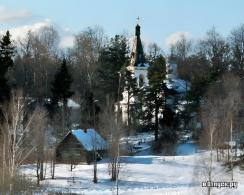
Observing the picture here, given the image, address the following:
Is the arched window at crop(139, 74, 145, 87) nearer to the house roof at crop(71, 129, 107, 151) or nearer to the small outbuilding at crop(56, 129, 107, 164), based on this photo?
the house roof at crop(71, 129, 107, 151)

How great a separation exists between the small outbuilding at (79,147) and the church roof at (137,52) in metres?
20.1

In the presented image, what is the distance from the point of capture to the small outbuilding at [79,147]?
48.2 m

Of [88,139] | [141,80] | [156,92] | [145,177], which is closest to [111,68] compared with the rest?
[141,80]

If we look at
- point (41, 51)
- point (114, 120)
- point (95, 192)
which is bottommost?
point (95, 192)

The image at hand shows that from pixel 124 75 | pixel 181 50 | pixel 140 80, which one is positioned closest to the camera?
pixel 124 75

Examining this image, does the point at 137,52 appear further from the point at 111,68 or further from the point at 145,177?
the point at 145,177

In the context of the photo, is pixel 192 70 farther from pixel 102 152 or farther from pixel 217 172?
pixel 217 172

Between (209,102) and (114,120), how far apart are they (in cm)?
977

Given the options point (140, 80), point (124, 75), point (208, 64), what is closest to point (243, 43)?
point (208, 64)

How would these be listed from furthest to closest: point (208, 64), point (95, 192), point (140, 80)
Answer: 1. point (208, 64)
2. point (140, 80)
3. point (95, 192)

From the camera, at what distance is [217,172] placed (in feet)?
129

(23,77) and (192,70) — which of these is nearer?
(23,77)

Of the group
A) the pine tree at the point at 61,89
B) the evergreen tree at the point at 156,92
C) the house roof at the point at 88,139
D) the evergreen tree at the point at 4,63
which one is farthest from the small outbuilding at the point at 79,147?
the evergreen tree at the point at 4,63

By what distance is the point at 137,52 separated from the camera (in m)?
68.2
